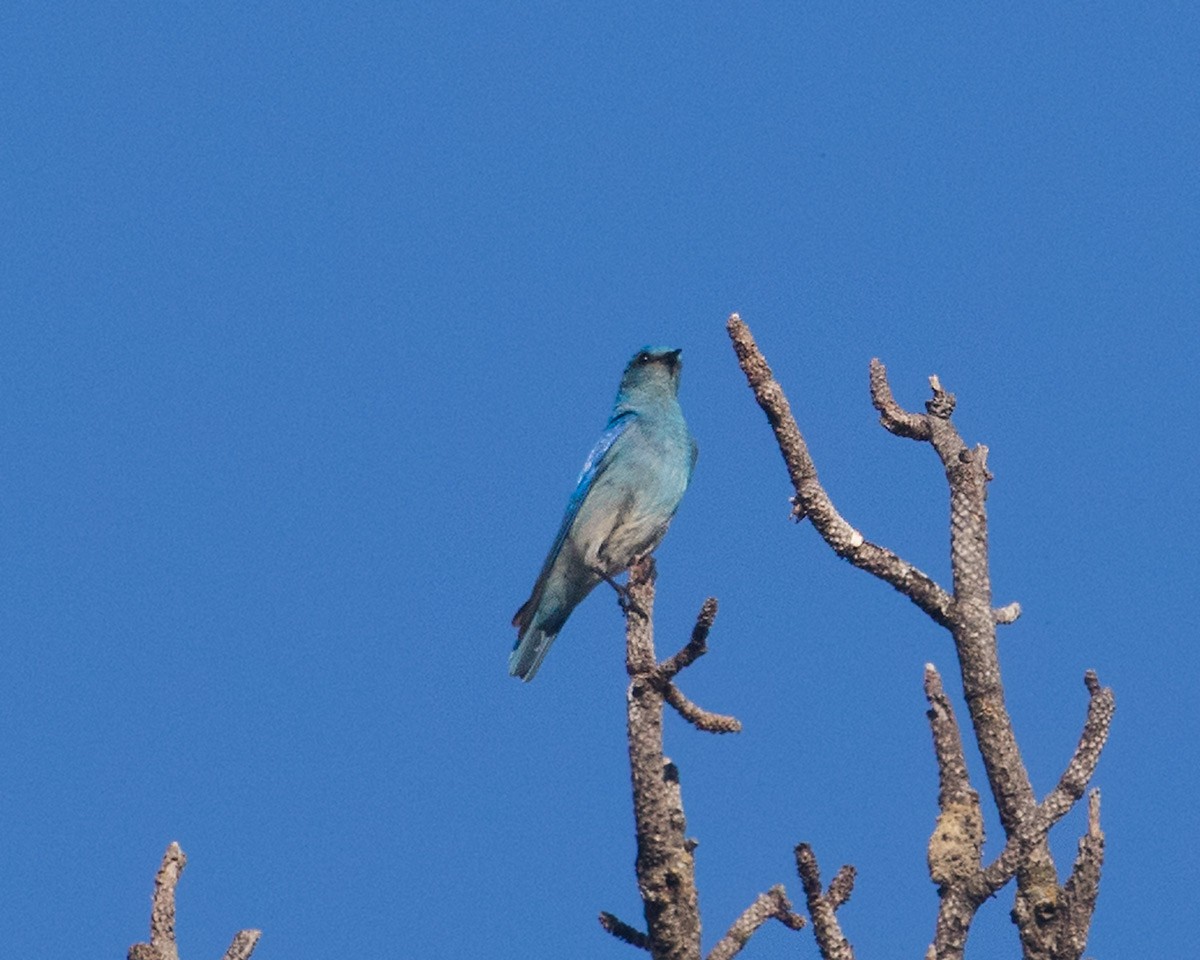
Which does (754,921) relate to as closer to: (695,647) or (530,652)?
(695,647)

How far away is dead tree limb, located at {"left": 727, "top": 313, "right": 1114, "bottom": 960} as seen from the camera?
656cm

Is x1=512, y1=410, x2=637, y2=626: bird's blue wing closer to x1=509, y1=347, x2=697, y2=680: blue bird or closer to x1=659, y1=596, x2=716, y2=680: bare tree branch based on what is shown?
x1=509, y1=347, x2=697, y2=680: blue bird

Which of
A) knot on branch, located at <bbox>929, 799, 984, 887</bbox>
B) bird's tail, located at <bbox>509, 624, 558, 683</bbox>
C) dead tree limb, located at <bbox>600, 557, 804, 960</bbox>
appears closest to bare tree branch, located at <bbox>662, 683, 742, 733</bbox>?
dead tree limb, located at <bbox>600, 557, 804, 960</bbox>

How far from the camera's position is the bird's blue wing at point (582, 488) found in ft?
42.7

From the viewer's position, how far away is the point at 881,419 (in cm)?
781

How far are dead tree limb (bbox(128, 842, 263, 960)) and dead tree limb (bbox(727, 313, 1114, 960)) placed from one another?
8.20 feet

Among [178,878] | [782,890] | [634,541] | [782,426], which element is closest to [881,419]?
[782,426]

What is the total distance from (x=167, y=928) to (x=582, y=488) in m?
7.10

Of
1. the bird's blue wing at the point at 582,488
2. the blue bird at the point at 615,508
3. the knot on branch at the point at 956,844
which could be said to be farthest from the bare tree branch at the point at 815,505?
the bird's blue wing at the point at 582,488

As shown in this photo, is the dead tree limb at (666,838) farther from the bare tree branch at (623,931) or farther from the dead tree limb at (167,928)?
the dead tree limb at (167,928)

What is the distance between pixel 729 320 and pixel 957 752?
84.9 inches

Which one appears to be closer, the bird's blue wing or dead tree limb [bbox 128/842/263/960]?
dead tree limb [bbox 128/842/263/960]

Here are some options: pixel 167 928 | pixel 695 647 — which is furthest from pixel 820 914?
pixel 167 928

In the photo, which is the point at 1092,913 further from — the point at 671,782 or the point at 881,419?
the point at 881,419
